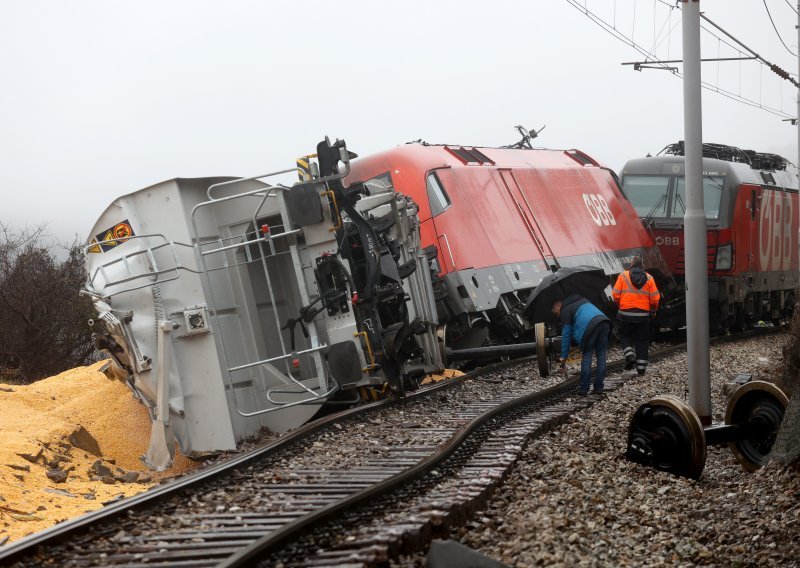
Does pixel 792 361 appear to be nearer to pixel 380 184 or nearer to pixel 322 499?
pixel 380 184

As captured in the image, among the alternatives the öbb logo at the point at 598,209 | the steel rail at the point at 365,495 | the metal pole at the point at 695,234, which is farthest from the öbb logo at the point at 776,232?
the metal pole at the point at 695,234

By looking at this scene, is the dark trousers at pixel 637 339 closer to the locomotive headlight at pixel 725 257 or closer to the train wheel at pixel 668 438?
the train wheel at pixel 668 438

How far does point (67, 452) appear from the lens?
1044cm

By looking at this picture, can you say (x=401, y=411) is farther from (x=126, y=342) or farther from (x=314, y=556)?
(x=314, y=556)

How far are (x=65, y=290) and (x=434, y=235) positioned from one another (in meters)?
9.08

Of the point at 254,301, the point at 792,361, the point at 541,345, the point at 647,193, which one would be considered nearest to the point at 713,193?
the point at 647,193

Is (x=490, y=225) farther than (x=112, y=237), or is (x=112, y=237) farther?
(x=490, y=225)

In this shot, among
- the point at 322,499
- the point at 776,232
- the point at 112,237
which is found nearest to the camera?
the point at 322,499

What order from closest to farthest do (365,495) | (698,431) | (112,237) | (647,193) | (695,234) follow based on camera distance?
(365,495) → (698,431) → (695,234) → (112,237) → (647,193)

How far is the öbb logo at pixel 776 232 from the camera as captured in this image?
842 inches

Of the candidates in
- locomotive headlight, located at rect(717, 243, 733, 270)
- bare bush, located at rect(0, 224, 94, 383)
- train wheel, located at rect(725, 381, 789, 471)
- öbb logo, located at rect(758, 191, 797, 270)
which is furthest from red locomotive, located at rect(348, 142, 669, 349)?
bare bush, located at rect(0, 224, 94, 383)

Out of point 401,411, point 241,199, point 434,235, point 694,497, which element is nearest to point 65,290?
point 434,235

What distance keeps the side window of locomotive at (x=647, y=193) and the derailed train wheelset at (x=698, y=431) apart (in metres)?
13.0

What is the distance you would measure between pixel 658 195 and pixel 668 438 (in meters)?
14.0
